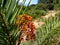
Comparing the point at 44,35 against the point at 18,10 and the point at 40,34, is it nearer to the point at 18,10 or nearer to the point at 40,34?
the point at 40,34

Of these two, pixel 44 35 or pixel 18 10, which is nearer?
pixel 18 10

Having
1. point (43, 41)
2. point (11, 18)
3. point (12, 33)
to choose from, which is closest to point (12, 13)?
point (11, 18)

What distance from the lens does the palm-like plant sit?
1655 mm

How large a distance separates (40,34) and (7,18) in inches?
63.2

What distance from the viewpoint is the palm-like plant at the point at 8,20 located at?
165 centimetres

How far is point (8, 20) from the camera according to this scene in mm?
1730

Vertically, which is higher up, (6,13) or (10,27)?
(6,13)

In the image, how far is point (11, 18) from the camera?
68.5 inches

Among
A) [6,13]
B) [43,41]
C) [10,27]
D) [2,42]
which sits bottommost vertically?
[43,41]

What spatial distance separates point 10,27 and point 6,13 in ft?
0.42

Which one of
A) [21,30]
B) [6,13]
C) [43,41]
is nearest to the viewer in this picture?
[6,13]

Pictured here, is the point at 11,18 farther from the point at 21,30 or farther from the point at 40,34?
the point at 40,34

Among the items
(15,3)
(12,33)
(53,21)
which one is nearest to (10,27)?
(12,33)

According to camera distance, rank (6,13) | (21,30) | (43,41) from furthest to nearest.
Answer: (43,41)
(21,30)
(6,13)
